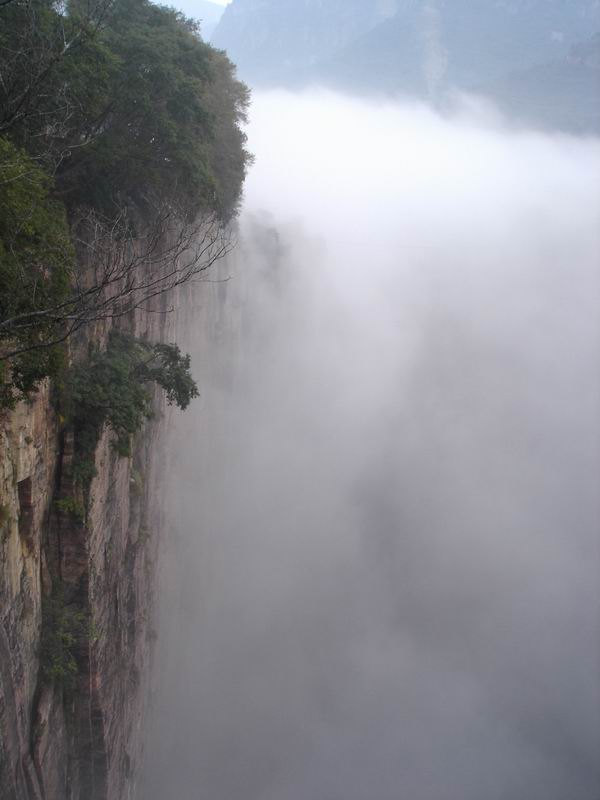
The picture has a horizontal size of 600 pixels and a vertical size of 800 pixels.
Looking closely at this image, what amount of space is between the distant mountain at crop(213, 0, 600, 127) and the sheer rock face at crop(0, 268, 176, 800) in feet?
488

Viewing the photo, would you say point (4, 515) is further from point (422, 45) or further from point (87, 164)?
point (422, 45)

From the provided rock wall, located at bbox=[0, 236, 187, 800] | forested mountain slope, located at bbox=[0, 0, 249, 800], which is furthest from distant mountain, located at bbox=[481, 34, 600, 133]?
rock wall, located at bbox=[0, 236, 187, 800]

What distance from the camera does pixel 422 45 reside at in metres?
157

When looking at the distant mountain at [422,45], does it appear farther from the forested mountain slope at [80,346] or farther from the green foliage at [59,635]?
the green foliage at [59,635]

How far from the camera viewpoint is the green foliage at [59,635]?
10625 mm

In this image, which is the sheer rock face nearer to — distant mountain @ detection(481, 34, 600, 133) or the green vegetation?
the green vegetation

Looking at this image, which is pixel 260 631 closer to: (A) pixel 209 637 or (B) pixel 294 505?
(A) pixel 209 637

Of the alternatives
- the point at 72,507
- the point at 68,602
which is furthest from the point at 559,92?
the point at 68,602

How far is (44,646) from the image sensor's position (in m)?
10.6

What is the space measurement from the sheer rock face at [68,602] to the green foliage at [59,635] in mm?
115

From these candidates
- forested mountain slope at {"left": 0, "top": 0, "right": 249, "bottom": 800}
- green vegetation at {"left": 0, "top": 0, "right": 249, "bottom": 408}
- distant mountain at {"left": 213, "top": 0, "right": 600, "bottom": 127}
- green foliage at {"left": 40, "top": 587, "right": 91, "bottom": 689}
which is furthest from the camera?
distant mountain at {"left": 213, "top": 0, "right": 600, "bottom": 127}

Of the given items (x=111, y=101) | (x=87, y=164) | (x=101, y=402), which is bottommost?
(x=101, y=402)

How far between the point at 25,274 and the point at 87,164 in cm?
552

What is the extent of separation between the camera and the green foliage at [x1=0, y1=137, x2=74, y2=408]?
7.38 meters
